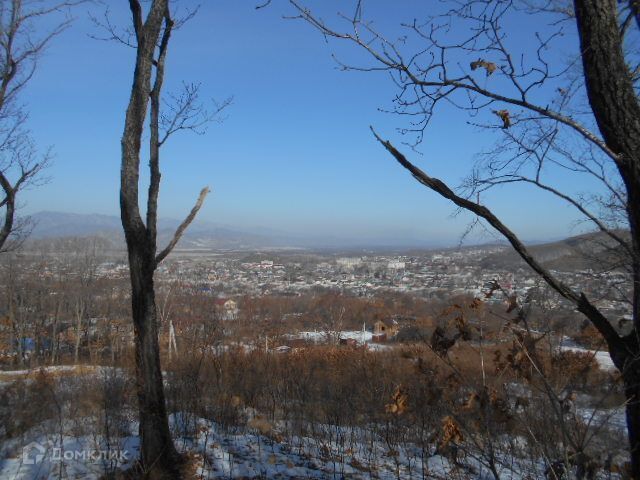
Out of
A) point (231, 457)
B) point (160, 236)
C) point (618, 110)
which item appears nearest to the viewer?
point (618, 110)

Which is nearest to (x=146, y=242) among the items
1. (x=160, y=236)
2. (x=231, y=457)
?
(x=231, y=457)

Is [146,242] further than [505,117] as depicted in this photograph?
Yes

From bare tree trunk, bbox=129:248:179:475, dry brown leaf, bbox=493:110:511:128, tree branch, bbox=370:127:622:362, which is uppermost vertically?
dry brown leaf, bbox=493:110:511:128

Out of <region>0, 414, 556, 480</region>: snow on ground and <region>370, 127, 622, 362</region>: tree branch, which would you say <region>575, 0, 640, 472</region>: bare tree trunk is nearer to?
<region>370, 127, 622, 362</region>: tree branch

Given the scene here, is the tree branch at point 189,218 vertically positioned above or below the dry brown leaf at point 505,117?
below

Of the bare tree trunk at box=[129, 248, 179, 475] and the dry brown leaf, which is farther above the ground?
the dry brown leaf

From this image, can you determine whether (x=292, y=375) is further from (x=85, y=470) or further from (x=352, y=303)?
(x=352, y=303)

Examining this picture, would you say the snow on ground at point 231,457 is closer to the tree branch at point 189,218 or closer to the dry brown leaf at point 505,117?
the tree branch at point 189,218

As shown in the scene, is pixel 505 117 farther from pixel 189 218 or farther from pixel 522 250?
pixel 189 218

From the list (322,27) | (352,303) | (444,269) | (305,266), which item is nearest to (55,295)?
(352,303)

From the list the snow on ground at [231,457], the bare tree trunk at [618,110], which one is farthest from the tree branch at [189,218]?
the bare tree trunk at [618,110]

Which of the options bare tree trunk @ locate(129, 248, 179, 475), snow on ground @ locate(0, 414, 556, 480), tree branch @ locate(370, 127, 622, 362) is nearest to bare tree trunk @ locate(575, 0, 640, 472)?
tree branch @ locate(370, 127, 622, 362)
